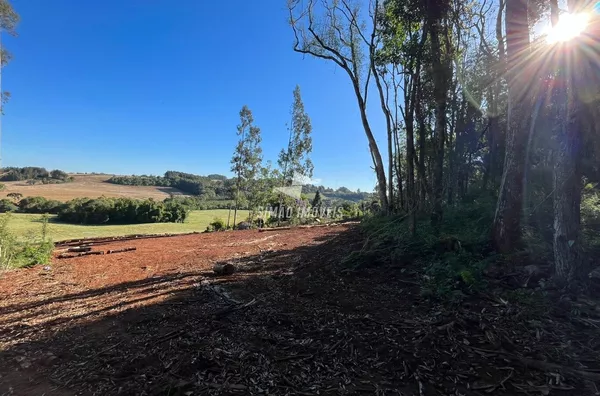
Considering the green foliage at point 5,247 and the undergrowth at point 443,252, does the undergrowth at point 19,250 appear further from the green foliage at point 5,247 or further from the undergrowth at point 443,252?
the undergrowth at point 443,252

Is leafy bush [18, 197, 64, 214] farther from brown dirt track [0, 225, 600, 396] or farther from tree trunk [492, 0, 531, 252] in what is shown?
tree trunk [492, 0, 531, 252]

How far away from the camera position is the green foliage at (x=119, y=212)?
30781mm

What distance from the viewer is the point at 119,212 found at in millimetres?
32219

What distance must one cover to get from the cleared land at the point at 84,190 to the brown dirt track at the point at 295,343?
33350mm

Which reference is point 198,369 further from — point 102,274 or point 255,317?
point 102,274

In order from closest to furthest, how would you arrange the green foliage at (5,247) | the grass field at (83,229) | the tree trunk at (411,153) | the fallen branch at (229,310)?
the fallen branch at (229,310), the tree trunk at (411,153), the green foliage at (5,247), the grass field at (83,229)

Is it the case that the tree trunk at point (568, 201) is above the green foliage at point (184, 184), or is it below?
below

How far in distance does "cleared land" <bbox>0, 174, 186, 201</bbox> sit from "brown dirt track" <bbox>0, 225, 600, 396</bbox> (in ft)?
109

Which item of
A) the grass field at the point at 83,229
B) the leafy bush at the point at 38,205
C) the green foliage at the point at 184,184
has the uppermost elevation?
the green foliage at the point at 184,184

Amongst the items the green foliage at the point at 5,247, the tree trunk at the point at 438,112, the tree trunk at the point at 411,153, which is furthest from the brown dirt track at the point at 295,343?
the green foliage at the point at 5,247

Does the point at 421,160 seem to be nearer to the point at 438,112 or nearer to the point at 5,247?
the point at 438,112

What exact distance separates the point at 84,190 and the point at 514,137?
53706 mm

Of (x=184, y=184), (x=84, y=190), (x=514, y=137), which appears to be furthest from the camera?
(x=184, y=184)

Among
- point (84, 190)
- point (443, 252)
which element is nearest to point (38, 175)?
point (84, 190)
